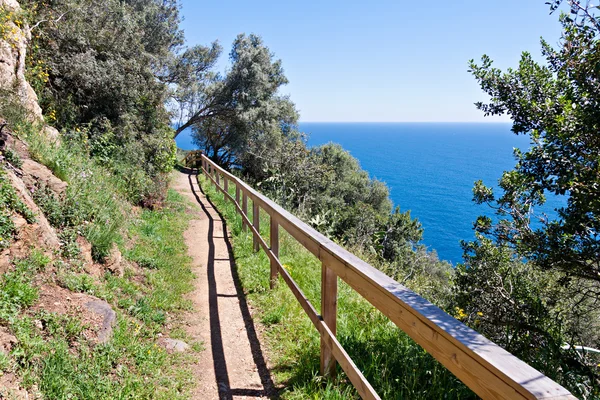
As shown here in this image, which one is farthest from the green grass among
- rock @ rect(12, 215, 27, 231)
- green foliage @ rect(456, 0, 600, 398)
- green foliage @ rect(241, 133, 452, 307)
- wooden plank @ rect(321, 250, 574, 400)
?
green foliage @ rect(241, 133, 452, 307)

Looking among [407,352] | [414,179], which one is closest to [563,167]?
[407,352]

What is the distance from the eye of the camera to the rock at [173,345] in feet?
11.3

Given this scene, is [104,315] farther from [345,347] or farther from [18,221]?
[345,347]

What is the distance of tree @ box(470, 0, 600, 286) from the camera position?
157 inches

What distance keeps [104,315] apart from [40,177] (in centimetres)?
215

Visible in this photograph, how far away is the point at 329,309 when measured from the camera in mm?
2678

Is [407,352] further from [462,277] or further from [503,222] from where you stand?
[462,277]

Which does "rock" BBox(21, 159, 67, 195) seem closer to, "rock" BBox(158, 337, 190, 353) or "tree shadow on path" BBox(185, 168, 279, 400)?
"tree shadow on path" BBox(185, 168, 279, 400)

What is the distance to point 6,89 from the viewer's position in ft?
18.8

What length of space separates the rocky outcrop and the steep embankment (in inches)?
1.3

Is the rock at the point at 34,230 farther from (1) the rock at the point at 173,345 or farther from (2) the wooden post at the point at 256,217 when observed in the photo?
(2) the wooden post at the point at 256,217

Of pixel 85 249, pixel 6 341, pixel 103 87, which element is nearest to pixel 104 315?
pixel 6 341

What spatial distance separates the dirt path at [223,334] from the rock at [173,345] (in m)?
0.19

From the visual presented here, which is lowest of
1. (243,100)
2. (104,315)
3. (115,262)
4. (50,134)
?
(104,315)
